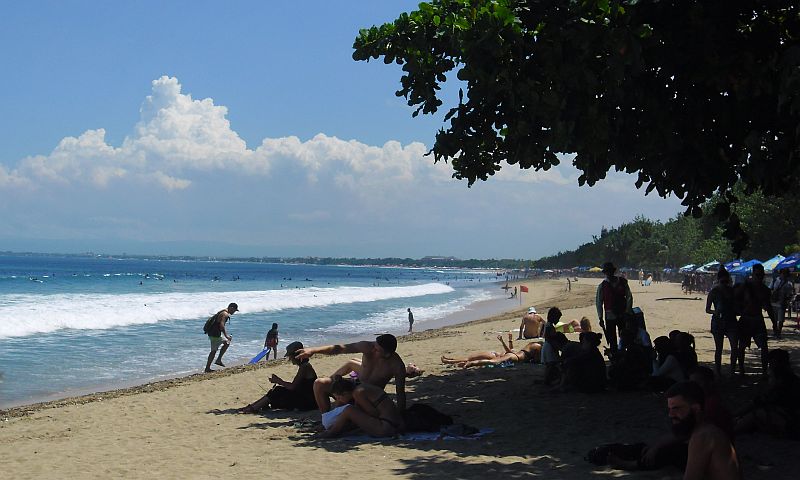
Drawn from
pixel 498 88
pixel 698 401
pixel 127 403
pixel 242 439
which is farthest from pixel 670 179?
pixel 127 403

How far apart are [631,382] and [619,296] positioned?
1.61 m

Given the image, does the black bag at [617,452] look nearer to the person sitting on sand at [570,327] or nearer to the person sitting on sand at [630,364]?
the person sitting on sand at [630,364]

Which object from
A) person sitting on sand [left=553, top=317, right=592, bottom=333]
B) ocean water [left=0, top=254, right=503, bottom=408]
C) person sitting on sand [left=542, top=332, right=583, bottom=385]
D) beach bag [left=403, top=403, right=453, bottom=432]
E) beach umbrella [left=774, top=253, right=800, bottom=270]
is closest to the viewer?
beach bag [left=403, top=403, right=453, bottom=432]

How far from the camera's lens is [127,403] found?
37.6 feet

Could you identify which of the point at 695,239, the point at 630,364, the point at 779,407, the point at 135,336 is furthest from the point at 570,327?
the point at 695,239

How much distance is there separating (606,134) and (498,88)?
1187 mm

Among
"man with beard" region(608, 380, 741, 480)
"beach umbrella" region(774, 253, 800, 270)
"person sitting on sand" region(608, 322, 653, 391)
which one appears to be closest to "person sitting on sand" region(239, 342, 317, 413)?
→ "person sitting on sand" region(608, 322, 653, 391)

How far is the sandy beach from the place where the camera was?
6.39 meters

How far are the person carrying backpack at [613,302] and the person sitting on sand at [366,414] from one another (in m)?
4.06

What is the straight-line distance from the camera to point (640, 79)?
290 inches

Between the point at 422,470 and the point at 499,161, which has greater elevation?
Result: the point at 499,161

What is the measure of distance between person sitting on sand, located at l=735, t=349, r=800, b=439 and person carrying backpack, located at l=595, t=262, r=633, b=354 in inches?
134

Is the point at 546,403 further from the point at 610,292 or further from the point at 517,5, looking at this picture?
the point at 517,5

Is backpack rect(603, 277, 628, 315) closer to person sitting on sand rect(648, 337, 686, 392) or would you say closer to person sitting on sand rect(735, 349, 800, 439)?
person sitting on sand rect(648, 337, 686, 392)
